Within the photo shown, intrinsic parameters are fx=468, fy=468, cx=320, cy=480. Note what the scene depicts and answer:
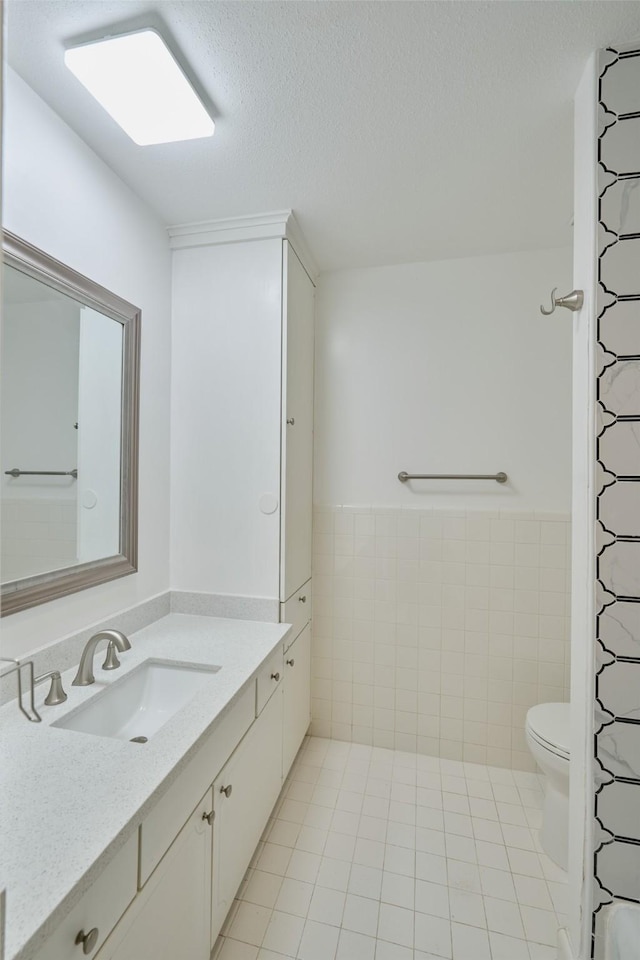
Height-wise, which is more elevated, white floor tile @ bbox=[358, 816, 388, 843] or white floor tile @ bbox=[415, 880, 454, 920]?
white floor tile @ bbox=[358, 816, 388, 843]

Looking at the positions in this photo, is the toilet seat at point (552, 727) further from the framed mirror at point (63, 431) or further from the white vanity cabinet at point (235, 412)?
the framed mirror at point (63, 431)

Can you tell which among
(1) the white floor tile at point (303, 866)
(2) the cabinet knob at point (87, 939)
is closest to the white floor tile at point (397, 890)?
(1) the white floor tile at point (303, 866)

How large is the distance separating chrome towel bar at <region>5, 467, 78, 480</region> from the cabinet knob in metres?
1.01

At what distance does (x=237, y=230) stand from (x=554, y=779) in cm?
244

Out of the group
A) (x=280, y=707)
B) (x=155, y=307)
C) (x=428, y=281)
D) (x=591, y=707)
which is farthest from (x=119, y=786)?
(x=428, y=281)

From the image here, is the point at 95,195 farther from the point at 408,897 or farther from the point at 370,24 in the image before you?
the point at 408,897

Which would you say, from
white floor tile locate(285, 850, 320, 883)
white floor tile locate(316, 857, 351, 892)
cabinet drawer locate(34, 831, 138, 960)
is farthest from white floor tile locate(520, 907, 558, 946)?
cabinet drawer locate(34, 831, 138, 960)

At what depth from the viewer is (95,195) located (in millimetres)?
1550

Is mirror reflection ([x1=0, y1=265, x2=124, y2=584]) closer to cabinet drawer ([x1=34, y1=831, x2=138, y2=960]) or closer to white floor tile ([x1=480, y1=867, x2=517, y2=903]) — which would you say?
cabinet drawer ([x1=34, y1=831, x2=138, y2=960])

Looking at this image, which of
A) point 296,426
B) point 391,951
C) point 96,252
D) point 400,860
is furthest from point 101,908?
point 96,252

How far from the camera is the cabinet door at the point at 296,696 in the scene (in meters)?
1.92

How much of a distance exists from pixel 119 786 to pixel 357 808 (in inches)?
51.8

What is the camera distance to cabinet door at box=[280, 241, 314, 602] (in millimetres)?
1904

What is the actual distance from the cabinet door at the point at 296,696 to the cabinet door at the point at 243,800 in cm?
9
